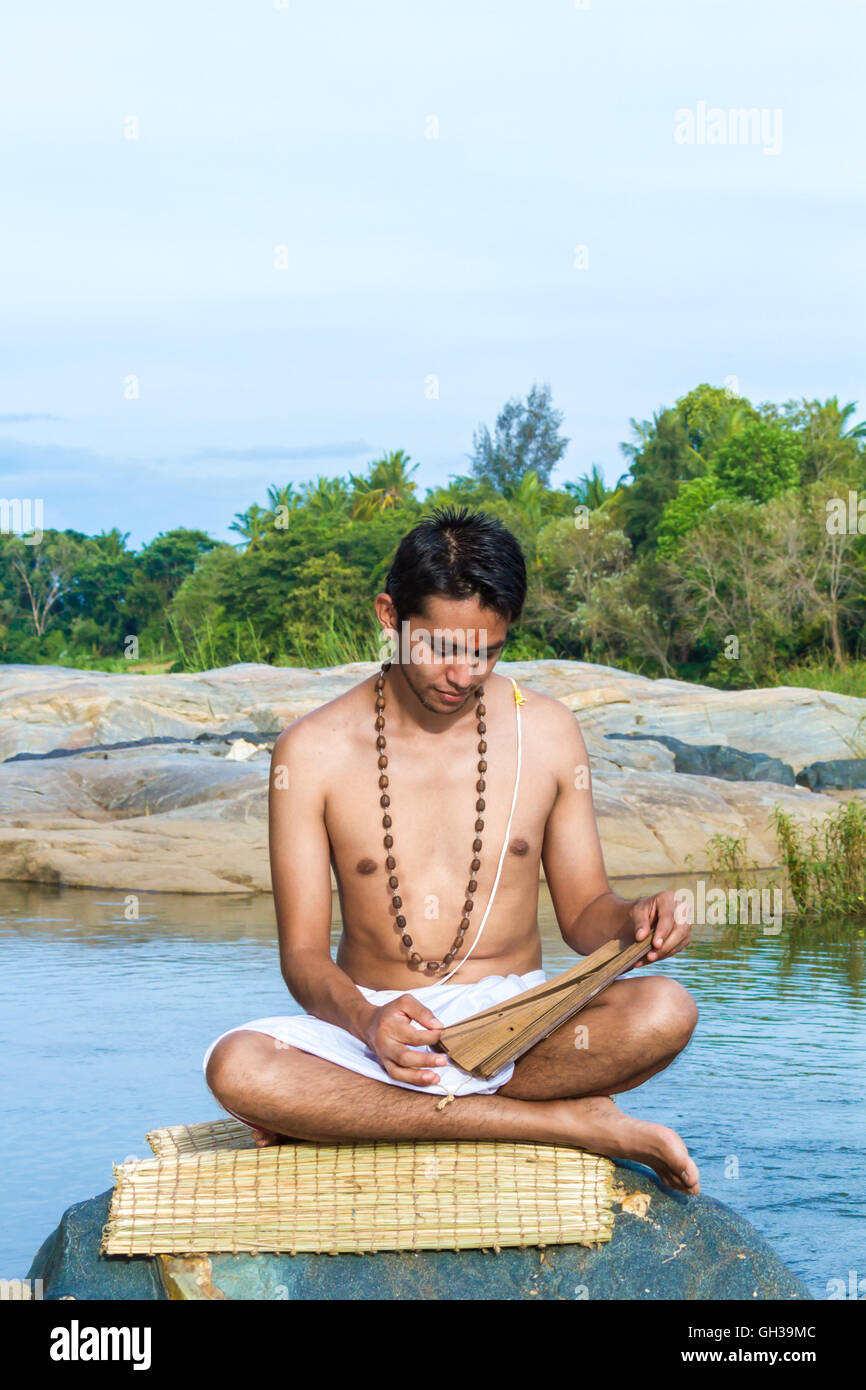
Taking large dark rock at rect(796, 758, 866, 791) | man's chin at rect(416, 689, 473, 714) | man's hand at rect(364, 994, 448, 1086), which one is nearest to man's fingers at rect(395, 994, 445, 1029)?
man's hand at rect(364, 994, 448, 1086)

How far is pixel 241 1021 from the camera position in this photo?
548 cm

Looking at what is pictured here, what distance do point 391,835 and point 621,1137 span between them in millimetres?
745

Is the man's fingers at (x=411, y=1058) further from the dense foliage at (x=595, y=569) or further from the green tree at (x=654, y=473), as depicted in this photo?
the green tree at (x=654, y=473)

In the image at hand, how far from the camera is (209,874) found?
9.02m

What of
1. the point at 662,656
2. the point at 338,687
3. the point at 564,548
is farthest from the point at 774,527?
the point at 338,687

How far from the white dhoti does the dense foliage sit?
16.7 metres

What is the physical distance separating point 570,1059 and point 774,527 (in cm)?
2376

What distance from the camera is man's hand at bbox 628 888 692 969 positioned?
8.73ft

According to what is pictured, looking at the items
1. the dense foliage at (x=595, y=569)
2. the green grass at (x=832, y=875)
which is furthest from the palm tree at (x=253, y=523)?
the green grass at (x=832, y=875)

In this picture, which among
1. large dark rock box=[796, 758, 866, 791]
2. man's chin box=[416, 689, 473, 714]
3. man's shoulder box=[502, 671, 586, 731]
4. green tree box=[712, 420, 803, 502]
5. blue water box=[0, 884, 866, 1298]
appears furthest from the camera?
green tree box=[712, 420, 803, 502]

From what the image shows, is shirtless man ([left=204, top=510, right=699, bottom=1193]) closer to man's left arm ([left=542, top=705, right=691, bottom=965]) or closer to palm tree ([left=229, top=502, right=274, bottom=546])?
man's left arm ([left=542, top=705, right=691, bottom=965])

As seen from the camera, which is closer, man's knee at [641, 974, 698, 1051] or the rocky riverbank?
man's knee at [641, 974, 698, 1051]

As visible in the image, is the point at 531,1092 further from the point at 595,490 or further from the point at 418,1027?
the point at 595,490

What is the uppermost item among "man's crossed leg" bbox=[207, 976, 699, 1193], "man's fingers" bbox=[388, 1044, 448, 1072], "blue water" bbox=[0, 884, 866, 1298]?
"man's fingers" bbox=[388, 1044, 448, 1072]
